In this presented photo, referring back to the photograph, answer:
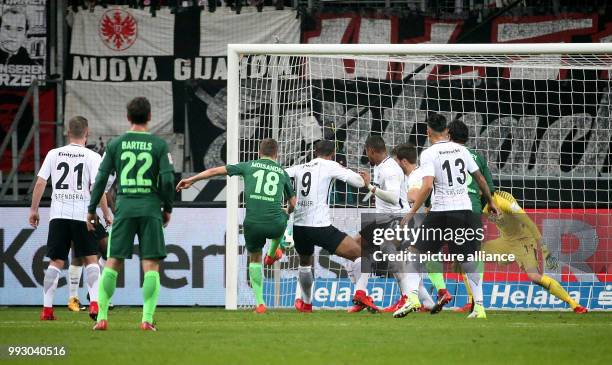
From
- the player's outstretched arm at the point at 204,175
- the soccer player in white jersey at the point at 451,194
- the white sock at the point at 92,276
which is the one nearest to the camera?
the player's outstretched arm at the point at 204,175

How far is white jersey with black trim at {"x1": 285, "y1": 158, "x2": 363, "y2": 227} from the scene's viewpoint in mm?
13789

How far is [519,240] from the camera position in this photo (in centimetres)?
1426

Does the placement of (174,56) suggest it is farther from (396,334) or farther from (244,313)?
(396,334)

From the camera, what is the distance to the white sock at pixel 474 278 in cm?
1227

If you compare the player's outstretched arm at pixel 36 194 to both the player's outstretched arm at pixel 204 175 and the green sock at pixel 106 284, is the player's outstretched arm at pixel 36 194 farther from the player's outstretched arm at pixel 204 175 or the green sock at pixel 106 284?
the green sock at pixel 106 284

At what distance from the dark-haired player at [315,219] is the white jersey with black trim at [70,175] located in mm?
2497

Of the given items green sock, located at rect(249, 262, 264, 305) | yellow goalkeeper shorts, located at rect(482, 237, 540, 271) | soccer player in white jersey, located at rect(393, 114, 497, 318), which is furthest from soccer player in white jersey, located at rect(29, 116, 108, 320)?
yellow goalkeeper shorts, located at rect(482, 237, 540, 271)

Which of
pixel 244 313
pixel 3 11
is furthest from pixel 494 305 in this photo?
pixel 3 11

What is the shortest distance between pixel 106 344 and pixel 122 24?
12576mm

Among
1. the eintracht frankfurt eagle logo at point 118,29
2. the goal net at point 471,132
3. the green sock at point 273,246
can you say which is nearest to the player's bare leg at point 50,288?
the goal net at point 471,132

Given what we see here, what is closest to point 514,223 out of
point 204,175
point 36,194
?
point 204,175

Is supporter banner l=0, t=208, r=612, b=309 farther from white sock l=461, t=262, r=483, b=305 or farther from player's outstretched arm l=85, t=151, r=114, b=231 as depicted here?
player's outstretched arm l=85, t=151, r=114, b=231

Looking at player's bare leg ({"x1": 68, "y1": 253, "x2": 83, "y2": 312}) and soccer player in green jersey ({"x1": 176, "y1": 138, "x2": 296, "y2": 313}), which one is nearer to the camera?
soccer player in green jersey ({"x1": 176, "y1": 138, "x2": 296, "y2": 313})

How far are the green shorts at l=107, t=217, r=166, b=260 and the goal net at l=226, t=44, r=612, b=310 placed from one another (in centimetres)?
454
